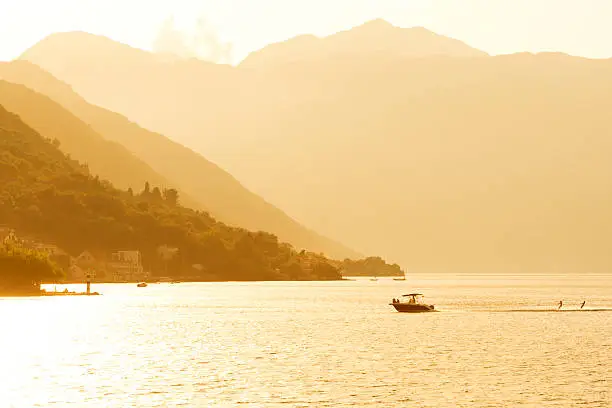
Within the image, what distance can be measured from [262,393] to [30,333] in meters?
73.7

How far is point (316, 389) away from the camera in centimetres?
9238

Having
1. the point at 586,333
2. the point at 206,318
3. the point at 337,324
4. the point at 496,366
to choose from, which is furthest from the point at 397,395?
the point at 206,318

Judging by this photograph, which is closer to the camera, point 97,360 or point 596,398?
point 596,398

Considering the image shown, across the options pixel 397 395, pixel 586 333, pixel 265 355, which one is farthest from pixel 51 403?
pixel 586 333

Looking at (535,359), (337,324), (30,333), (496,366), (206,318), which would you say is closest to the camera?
(496,366)

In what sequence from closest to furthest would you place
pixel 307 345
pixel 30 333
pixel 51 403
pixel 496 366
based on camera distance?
1. pixel 51 403
2. pixel 496 366
3. pixel 307 345
4. pixel 30 333

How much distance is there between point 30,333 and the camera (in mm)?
153125

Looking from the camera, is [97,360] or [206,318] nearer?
[97,360]

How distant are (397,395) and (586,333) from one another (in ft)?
265

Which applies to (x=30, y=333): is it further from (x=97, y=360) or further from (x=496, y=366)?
(x=496, y=366)

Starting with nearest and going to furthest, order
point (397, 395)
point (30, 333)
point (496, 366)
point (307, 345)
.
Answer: point (397, 395) < point (496, 366) < point (307, 345) < point (30, 333)

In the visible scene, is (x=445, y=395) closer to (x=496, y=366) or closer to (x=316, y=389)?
(x=316, y=389)

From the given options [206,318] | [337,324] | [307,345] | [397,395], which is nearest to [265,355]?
[307,345]

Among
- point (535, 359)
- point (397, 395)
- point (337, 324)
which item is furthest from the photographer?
point (337, 324)
